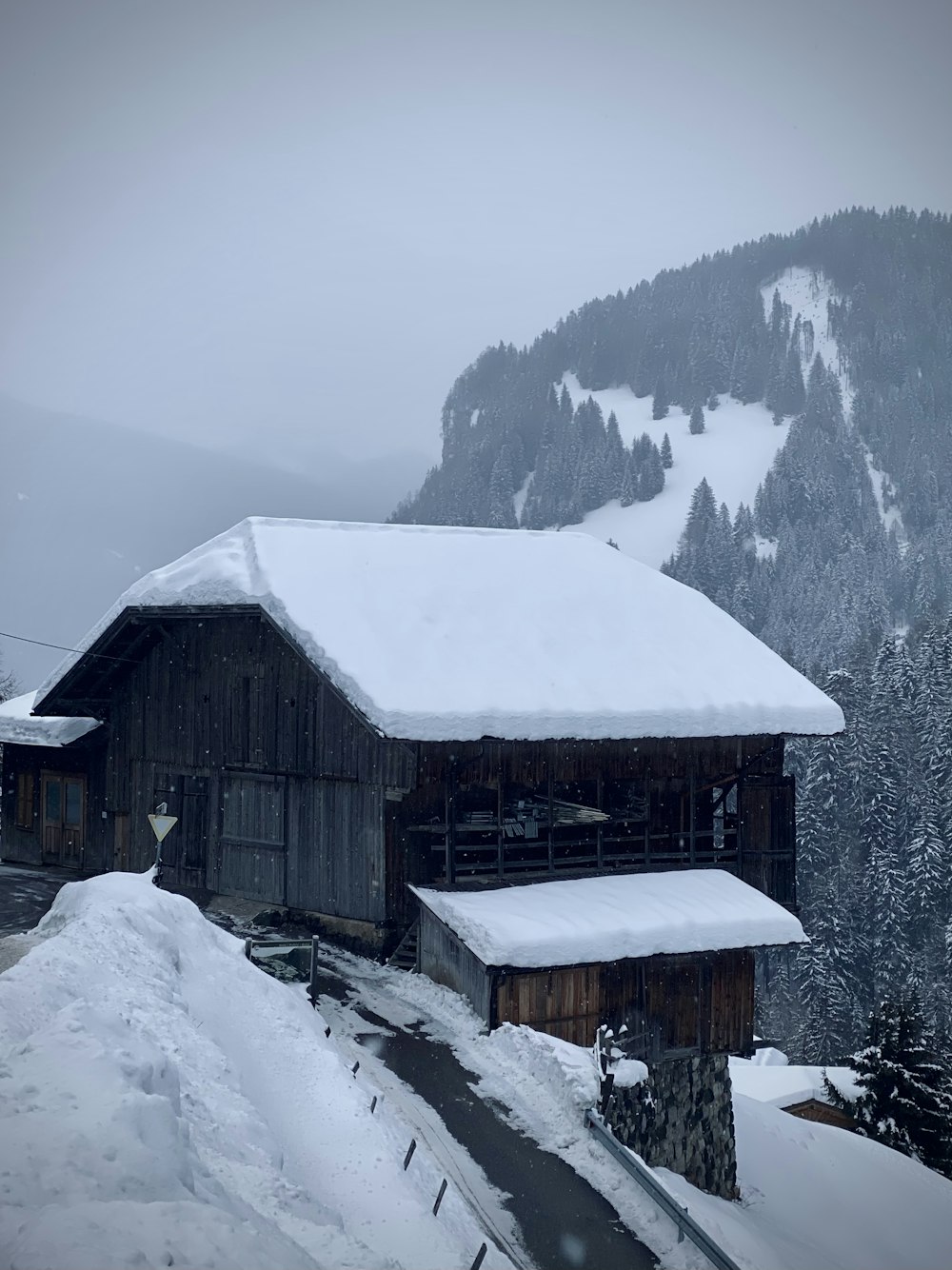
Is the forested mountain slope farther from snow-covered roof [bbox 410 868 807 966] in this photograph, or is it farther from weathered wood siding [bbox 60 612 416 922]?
weathered wood siding [bbox 60 612 416 922]

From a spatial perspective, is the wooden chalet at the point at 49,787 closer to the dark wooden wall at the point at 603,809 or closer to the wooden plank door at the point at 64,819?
the wooden plank door at the point at 64,819

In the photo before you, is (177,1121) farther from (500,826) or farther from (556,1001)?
(500,826)

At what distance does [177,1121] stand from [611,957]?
9.90 m

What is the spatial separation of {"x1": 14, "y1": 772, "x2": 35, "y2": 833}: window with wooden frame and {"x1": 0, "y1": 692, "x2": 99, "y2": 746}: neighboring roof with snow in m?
1.15

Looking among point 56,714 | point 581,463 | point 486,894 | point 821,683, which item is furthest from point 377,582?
point 581,463

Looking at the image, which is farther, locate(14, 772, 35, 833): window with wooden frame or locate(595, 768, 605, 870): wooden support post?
locate(14, 772, 35, 833): window with wooden frame

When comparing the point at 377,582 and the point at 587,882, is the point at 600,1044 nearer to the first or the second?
the point at 587,882

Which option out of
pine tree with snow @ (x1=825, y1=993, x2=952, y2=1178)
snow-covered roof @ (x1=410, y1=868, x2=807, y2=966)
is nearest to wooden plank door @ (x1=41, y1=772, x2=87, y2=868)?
snow-covered roof @ (x1=410, y1=868, x2=807, y2=966)

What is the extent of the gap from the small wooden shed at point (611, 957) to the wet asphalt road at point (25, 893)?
24.0ft

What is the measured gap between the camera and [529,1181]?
1040cm

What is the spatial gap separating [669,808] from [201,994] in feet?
40.1

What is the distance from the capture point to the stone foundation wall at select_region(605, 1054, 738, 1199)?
15.0 m

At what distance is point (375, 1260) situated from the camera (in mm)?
6652

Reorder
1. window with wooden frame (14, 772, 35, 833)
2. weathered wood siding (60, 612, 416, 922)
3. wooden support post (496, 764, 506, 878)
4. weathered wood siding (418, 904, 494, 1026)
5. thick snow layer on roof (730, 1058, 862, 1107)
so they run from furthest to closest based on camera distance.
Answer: thick snow layer on roof (730, 1058, 862, 1107)
window with wooden frame (14, 772, 35, 833)
weathered wood siding (60, 612, 416, 922)
wooden support post (496, 764, 506, 878)
weathered wood siding (418, 904, 494, 1026)
